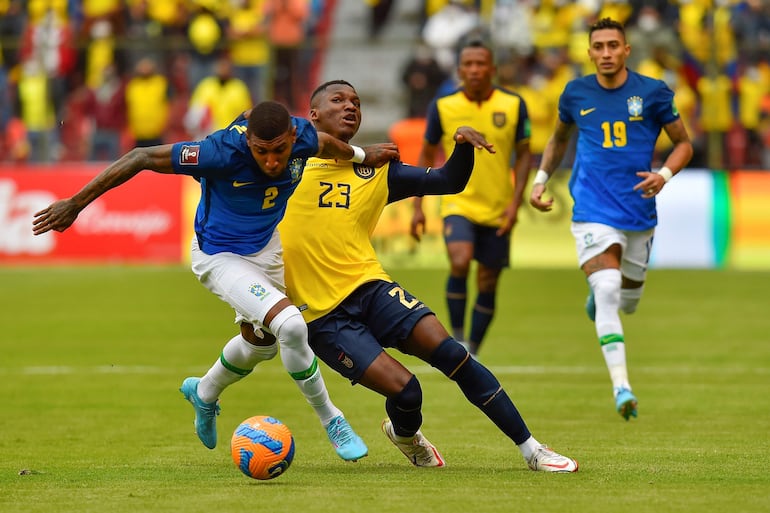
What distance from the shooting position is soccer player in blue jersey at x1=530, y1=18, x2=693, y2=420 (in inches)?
409

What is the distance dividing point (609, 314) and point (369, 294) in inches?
104

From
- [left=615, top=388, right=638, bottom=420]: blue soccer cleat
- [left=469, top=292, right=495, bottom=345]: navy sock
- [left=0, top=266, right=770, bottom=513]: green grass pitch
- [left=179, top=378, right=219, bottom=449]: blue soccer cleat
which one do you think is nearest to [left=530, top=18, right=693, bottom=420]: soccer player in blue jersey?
[left=615, top=388, right=638, bottom=420]: blue soccer cleat

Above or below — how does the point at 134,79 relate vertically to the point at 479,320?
above

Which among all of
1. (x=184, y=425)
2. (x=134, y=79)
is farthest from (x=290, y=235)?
(x=134, y=79)

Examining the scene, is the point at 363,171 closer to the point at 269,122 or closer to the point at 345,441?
the point at 269,122

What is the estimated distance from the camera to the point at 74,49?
26.0 m

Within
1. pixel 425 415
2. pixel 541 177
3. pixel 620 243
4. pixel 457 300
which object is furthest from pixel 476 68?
pixel 425 415

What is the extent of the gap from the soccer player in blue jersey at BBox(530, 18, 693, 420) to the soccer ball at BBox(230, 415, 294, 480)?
3488 mm

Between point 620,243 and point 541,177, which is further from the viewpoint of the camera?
point 541,177

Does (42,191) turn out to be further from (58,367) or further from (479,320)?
(479,320)

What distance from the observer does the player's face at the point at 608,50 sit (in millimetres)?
10406

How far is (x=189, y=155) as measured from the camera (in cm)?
751

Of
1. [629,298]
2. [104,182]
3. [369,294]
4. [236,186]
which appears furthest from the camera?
[629,298]

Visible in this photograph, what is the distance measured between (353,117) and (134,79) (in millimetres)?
17573
